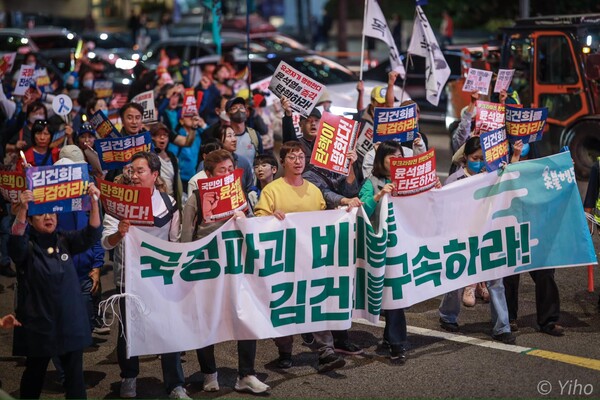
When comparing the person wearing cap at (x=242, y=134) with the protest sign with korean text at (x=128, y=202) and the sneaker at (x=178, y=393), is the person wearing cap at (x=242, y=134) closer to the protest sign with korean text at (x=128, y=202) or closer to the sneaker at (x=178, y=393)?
the protest sign with korean text at (x=128, y=202)

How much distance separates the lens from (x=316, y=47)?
127 ft

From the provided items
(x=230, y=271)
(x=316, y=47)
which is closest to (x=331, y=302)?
(x=230, y=271)

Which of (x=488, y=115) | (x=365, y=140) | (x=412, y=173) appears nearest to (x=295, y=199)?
(x=412, y=173)

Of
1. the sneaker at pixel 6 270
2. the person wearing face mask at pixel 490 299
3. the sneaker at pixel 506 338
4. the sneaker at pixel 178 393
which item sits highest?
the person wearing face mask at pixel 490 299

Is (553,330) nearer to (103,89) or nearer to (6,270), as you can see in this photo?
(6,270)

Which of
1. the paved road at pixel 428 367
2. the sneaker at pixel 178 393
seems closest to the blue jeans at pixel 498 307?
the paved road at pixel 428 367

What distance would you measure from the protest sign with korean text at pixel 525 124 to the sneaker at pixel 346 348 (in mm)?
2357

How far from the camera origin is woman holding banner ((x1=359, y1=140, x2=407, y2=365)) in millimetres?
7816

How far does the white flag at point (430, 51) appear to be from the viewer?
38.2 ft

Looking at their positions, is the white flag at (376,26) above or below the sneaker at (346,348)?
above

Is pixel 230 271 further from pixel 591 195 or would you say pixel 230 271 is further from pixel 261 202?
pixel 591 195

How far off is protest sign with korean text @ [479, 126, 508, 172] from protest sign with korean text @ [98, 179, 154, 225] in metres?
2.74

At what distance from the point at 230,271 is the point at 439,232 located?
1.77 metres

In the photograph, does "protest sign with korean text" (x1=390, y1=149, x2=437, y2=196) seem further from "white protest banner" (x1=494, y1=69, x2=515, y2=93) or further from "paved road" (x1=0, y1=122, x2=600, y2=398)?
"white protest banner" (x1=494, y1=69, x2=515, y2=93)
